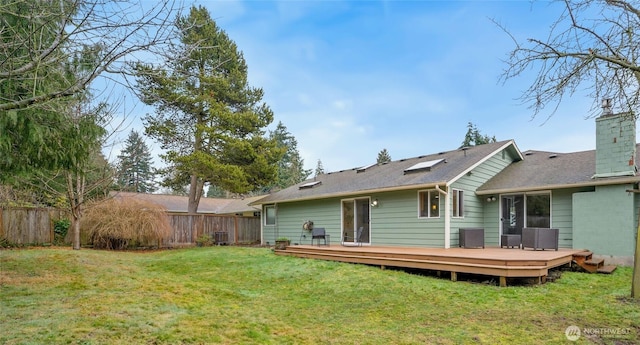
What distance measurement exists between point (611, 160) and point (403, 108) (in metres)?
8.63

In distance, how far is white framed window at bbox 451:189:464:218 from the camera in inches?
408

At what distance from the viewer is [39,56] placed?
3053 millimetres

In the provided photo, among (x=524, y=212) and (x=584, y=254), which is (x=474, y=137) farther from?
(x=584, y=254)

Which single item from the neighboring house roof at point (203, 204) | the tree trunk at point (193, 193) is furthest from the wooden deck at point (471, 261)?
the neighboring house roof at point (203, 204)

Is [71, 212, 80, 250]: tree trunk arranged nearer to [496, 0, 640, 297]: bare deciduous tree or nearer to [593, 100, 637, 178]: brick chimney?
[496, 0, 640, 297]: bare deciduous tree

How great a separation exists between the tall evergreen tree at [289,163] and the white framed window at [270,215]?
68.5ft

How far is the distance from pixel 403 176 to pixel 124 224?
10.1 m

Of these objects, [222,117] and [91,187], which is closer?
[91,187]

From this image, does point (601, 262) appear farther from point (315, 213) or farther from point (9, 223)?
point (9, 223)

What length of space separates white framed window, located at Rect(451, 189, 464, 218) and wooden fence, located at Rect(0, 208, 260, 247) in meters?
10.3

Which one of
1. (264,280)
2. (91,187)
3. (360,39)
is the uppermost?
(360,39)

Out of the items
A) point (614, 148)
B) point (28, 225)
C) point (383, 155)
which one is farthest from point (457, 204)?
point (383, 155)

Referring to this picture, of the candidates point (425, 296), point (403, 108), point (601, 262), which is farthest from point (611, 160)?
point (403, 108)

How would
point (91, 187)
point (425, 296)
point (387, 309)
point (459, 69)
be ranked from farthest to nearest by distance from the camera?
point (91, 187), point (459, 69), point (425, 296), point (387, 309)
